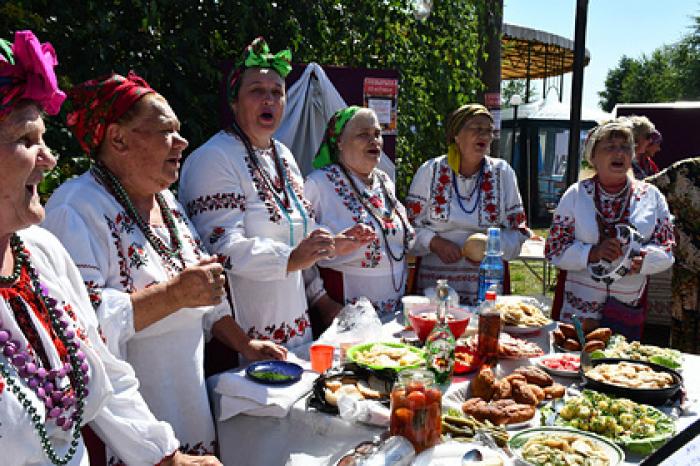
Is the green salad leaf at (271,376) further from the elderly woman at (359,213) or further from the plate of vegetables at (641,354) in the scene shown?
the plate of vegetables at (641,354)

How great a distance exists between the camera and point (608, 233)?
3.43 meters

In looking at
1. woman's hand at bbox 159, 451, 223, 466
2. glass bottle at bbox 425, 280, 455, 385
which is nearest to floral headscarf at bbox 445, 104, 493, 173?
glass bottle at bbox 425, 280, 455, 385

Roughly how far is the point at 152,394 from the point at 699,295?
3.88 m

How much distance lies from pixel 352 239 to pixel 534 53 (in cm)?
1677

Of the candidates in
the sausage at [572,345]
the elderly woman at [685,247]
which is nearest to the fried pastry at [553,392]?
the sausage at [572,345]

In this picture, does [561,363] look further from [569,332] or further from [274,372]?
[274,372]

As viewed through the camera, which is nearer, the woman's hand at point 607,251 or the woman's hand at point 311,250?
the woman's hand at point 311,250

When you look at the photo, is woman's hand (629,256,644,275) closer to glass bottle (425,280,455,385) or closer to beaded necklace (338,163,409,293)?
beaded necklace (338,163,409,293)

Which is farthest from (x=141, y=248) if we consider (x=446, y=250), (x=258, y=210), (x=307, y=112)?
(x=307, y=112)

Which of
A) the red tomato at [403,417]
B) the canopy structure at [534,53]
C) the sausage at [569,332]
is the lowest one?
the sausage at [569,332]

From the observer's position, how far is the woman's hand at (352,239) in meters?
2.82

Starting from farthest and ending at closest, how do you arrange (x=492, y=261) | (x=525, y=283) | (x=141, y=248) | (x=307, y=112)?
(x=525, y=283) < (x=307, y=112) < (x=492, y=261) < (x=141, y=248)

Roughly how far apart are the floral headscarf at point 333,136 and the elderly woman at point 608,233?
1321 mm

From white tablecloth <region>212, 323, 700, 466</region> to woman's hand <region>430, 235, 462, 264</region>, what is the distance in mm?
1169
